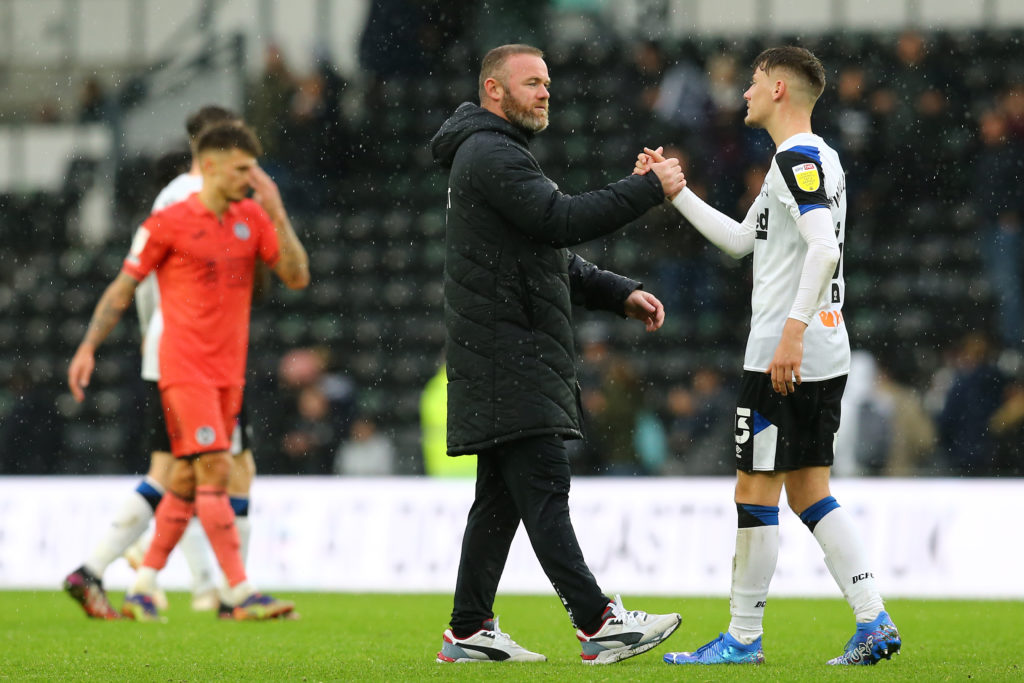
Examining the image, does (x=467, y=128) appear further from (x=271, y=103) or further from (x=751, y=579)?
(x=271, y=103)

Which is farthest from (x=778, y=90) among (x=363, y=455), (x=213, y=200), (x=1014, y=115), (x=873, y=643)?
(x=1014, y=115)

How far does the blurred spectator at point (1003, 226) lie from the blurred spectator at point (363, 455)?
5.30 m

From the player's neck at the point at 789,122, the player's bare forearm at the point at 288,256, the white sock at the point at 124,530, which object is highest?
the player's neck at the point at 789,122

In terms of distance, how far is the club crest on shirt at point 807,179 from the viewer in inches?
181

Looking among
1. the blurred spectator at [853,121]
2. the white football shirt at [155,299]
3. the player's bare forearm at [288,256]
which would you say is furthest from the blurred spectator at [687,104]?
the player's bare forearm at [288,256]

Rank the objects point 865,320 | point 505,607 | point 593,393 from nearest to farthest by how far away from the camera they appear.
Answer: point 505,607, point 593,393, point 865,320

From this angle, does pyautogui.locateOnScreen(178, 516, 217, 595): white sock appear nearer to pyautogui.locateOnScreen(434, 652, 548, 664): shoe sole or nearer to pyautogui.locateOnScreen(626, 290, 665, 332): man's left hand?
pyautogui.locateOnScreen(434, 652, 548, 664): shoe sole

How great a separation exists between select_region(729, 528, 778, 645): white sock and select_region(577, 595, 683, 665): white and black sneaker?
0.25 meters

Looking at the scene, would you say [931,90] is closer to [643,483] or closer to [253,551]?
[643,483]

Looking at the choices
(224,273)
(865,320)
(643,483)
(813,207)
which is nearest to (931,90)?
(865,320)

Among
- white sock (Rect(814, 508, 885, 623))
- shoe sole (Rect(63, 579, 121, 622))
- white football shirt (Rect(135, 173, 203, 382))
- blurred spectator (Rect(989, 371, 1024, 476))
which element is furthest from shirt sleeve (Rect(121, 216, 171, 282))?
blurred spectator (Rect(989, 371, 1024, 476))

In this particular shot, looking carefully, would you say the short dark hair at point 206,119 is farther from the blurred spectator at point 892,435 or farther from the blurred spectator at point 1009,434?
the blurred spectator at point 1009,434

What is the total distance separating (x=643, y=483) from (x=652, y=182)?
4814mm

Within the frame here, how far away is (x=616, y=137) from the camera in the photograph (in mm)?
15211
